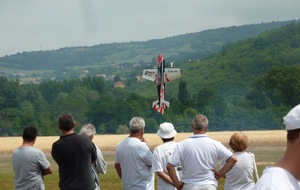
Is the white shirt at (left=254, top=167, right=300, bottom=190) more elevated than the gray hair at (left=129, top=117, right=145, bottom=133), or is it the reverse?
the white shirt at (left=254, top=167, right=300, bottom=190)

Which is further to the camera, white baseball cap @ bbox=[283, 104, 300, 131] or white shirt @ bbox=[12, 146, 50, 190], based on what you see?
white shirt @ bbox=[12, 146, 50, 190]

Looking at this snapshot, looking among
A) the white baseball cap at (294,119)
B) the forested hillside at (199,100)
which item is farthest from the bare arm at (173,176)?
the forested hillside at (199,100)

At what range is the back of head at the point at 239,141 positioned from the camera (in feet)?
31.9

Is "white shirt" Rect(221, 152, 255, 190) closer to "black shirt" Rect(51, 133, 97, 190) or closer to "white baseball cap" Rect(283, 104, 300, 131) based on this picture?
"black shirt" Rect(51, 133, 97, 190)

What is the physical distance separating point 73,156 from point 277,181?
588 centimetres

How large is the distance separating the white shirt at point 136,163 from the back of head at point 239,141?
3.26 feet

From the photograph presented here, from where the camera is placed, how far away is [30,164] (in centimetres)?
1014

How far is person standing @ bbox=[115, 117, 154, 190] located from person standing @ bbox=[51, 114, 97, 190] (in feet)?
2.06

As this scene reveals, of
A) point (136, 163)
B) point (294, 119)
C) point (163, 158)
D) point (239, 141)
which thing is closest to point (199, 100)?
point (136, 163)

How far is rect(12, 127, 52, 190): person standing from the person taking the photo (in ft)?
33.2

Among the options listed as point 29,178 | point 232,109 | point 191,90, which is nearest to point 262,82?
point 232,109

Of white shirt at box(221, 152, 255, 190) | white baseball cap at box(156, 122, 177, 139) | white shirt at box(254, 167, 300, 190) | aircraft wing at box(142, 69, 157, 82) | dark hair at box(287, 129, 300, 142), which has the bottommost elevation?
aircraft wing at box(142, 69, 157, 82)

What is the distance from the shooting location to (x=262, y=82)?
94.5 m

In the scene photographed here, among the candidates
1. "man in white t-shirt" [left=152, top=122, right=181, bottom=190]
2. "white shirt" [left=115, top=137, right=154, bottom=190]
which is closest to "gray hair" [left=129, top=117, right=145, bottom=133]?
"white shirt" [left=115, top=137, right=154, bottom=190]
